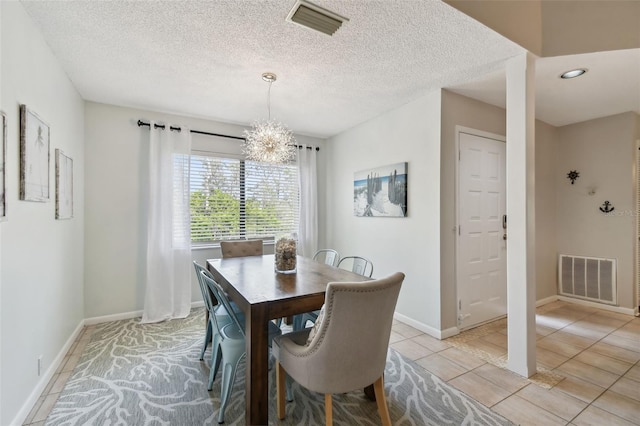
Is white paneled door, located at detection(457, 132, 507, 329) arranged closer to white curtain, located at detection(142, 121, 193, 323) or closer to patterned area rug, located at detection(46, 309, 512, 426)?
patterned area rug, located at detection(46, 309, 512, 426)

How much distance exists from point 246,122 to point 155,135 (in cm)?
117

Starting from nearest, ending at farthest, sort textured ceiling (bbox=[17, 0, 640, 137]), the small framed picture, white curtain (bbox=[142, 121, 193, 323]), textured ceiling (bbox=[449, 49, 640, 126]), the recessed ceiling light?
the small framed picture → textured ceiling (bbox=[17, 0, 640, 137]) → textured ceiling (bbox=[449, 49, 640, 126]) → the recessed ceiling light → white curtain (bbox=[142, 121, 193, 323])

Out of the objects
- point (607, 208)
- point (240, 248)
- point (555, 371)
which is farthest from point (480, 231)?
point (240, 248)

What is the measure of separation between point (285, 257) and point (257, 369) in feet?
3.03

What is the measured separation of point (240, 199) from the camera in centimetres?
411

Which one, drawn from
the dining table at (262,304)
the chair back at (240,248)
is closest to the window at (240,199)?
the chair back at (240,248)

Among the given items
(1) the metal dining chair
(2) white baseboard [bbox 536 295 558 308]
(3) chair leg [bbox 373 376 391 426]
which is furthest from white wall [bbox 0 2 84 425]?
(2) white baseboard [bbox 536 295 558 308]

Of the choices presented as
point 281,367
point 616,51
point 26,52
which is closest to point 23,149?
point 26,52

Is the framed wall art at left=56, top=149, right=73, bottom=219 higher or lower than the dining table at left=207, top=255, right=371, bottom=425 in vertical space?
higher

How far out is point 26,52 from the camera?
181 cm

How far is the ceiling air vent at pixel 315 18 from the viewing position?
1.73 meters

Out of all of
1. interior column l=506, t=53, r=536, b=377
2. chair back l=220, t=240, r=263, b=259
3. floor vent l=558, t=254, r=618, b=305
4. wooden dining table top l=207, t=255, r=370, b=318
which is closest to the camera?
wooden dining table top l=207, t=255, r=370, b=318

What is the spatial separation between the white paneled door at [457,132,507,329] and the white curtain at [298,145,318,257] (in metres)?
2.22

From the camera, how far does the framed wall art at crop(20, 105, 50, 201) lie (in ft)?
5.68
